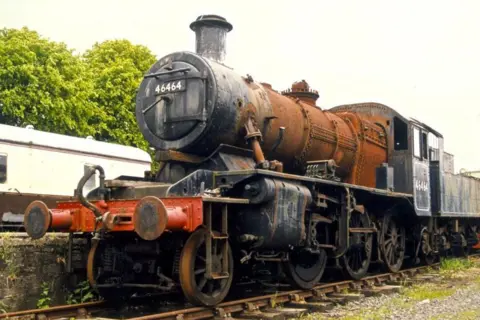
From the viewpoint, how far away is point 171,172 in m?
8.55

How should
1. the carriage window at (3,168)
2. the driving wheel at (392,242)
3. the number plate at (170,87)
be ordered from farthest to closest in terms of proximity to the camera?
the carriage window at (3,168)
the driving wheel at (392,242)
the number plate at (170,87)

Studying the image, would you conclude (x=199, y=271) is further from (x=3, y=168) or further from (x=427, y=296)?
(x=3, y=168)

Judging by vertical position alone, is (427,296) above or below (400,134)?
below

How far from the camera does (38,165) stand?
14281 millimetres

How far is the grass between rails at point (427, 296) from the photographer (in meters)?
7.79

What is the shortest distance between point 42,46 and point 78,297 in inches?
854

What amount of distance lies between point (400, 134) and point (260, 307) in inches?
256

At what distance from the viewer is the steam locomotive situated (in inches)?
289

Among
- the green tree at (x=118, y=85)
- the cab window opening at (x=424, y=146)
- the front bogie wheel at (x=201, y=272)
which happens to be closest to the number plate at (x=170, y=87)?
the front bogie wheel at (x=201, y=272)

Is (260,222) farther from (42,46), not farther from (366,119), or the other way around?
(42,46)

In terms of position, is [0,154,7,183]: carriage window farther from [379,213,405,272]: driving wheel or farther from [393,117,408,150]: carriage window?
[393,117,408,150]: carriage window

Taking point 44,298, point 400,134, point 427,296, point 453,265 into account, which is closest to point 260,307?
point 44,298

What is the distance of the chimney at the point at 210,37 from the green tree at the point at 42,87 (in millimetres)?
17361

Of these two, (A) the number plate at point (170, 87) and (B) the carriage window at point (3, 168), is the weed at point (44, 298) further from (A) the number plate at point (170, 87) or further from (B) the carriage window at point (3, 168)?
(B) the carriage window at point (3, 168)
